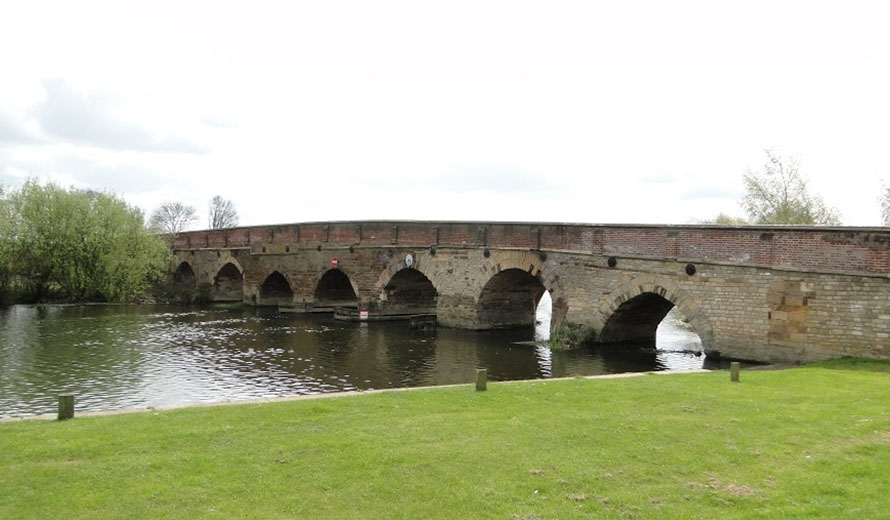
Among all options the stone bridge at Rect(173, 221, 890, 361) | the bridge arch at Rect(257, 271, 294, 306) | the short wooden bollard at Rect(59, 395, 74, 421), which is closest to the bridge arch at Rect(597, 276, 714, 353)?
the stone bridge at Rect(173, 221, 890, 361)

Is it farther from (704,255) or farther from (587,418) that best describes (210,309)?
(587,418)

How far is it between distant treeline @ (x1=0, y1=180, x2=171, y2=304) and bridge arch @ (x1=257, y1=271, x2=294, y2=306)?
21.4ft

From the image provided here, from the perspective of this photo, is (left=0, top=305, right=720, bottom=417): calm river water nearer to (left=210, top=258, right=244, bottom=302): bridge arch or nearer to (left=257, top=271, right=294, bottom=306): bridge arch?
(left=257, top=271, right=294, bottom=306): bridge arch

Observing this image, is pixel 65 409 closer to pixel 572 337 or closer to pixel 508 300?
pixel 572 337

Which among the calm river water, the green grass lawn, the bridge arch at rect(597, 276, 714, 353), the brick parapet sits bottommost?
the calm river water

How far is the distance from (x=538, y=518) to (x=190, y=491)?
9.84ft

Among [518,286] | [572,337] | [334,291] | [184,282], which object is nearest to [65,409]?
[572,337]

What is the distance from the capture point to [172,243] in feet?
142

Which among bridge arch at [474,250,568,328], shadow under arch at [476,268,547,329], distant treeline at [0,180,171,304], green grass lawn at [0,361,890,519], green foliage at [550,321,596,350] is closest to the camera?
green grass lawn at [0,361,890,519]

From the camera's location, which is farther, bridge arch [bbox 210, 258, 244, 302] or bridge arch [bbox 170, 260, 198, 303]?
bridge arch [bbox 170, 260, 198, 303]

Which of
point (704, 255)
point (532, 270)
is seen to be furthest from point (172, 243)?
point (704, 255)

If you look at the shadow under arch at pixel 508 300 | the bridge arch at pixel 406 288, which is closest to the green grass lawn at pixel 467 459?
the shadow under arch at pixel 508 300

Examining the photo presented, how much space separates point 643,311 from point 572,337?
2.37 meters

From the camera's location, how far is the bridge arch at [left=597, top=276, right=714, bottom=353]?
672 inches
